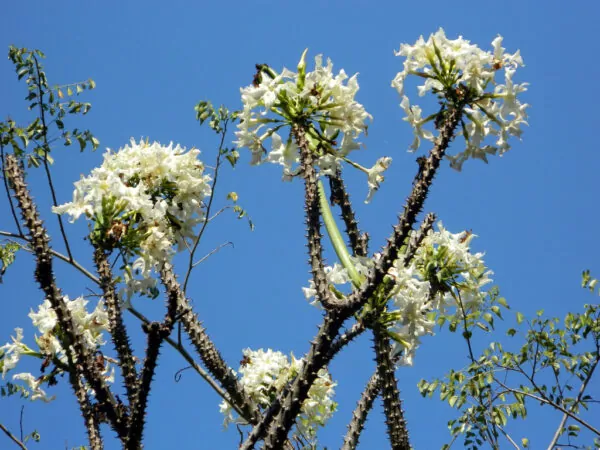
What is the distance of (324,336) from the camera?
388 cm

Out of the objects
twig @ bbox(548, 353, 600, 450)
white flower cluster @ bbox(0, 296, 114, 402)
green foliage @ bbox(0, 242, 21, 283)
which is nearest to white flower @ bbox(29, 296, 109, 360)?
white flower cluster @ bbox(0, 296, 114, 402)

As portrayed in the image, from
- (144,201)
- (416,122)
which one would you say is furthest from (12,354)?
(416,122)

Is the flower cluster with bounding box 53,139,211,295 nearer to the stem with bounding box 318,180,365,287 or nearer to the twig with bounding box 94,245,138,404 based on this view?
the twig with bounding box 94,245,138,404

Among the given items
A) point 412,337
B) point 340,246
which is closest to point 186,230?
point 340,246

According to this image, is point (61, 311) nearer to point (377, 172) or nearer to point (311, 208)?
point (311, 208)

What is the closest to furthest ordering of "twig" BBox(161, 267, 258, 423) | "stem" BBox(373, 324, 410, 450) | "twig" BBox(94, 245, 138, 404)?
"twig" BBox(94, 245, 138, 404) < "stem" BBox(373, 324, 410, 450) < "twig" BBox(161, 267, 258, 423)

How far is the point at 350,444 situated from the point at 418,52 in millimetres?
2663

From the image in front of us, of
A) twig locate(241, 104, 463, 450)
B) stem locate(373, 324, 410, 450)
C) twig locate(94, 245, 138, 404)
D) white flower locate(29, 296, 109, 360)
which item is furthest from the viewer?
white flower locate(29, 296, 109, 360)

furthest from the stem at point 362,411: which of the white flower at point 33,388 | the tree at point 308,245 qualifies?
the white flower at point 33,388

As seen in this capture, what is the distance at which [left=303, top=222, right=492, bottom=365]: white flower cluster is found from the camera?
4.19 meters

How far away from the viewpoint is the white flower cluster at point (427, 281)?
419cm

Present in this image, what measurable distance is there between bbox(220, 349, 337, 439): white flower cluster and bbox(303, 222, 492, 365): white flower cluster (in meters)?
1.32

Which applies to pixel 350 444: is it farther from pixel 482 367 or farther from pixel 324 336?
pixel 482 367

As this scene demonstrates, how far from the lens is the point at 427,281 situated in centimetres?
436
